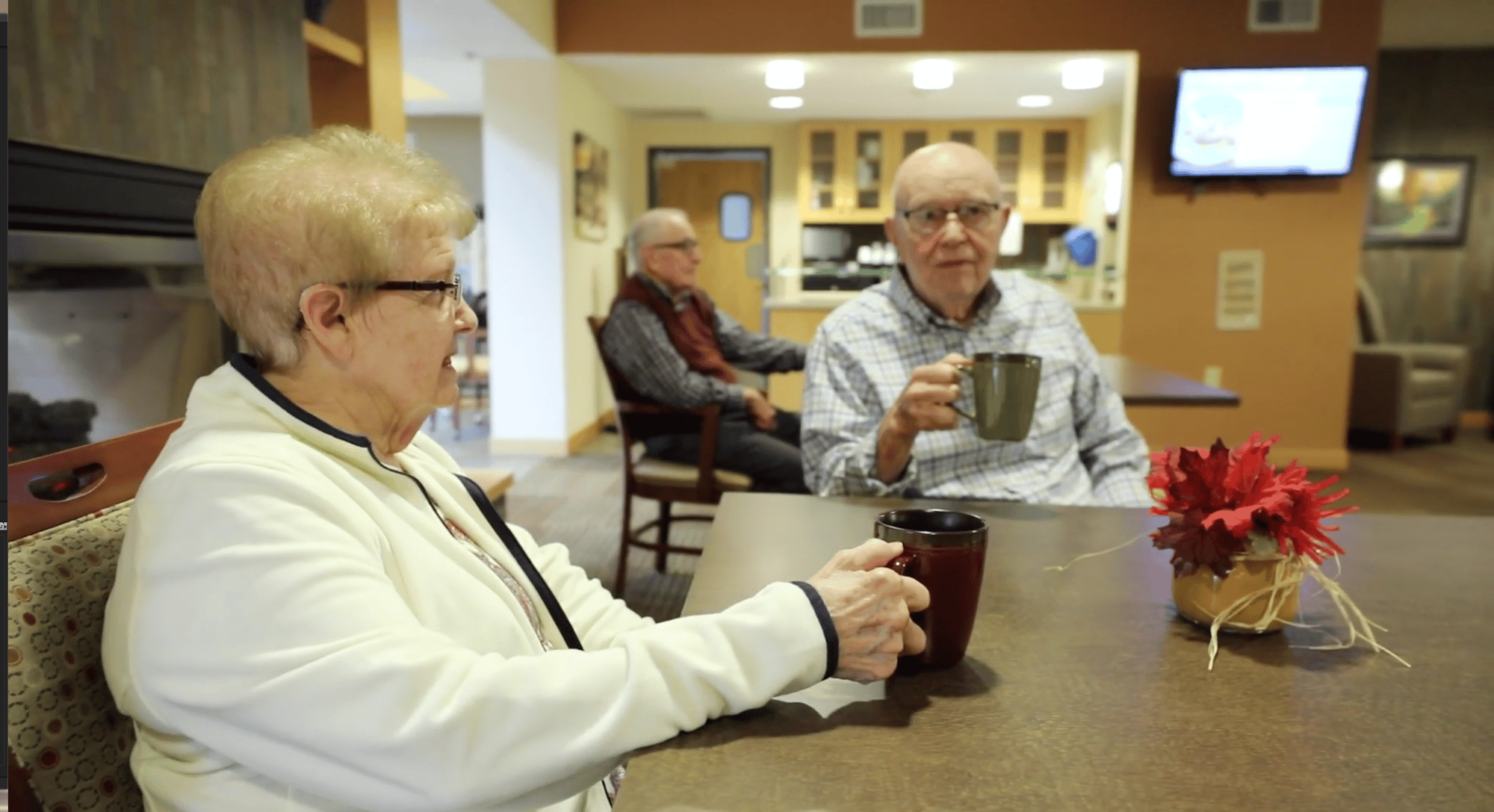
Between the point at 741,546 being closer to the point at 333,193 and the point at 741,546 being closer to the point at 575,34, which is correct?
the point at 333,193

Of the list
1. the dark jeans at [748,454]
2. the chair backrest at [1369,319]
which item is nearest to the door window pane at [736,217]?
the chair backrest at [1369,319]

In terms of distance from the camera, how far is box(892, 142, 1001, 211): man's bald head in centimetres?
175

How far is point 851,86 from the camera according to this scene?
6117 millimetres

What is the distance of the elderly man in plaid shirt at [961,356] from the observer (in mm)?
1650

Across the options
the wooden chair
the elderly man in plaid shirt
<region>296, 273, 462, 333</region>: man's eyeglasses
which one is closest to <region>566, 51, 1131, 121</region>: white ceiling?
the wooden chair

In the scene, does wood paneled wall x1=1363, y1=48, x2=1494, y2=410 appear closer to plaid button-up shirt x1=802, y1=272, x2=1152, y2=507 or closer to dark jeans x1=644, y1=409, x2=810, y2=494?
dark jeans x1=644, y1=409, x2=810, y2=494

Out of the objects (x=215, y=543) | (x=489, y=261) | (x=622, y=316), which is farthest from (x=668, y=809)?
(x=489, y=261)

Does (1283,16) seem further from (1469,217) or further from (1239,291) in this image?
(1469,217)

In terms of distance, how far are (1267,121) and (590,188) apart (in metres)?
3.77

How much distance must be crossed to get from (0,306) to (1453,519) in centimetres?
166

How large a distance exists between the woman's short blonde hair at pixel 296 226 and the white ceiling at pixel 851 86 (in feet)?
15.4

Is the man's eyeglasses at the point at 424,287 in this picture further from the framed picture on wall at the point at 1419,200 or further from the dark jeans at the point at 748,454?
the framed picture on wall at the point at 1419,200

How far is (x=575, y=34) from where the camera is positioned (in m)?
5.19

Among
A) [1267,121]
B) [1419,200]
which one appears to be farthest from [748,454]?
[1419,200]
